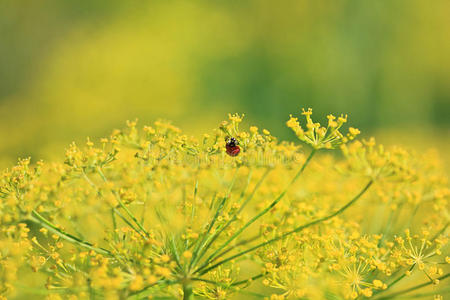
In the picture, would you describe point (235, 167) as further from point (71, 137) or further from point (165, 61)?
point (165, 61)

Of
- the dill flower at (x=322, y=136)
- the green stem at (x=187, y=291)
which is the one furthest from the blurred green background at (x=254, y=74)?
the green stem at (x=187, y=291)

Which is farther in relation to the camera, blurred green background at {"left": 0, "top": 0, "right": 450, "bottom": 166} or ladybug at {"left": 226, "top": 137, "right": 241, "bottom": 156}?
blurred green background at {"left": 0, "top": 0, "right": 450, "bottom": 166}

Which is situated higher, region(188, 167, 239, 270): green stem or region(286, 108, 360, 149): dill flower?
region(286, 108, 360, 149): dill flower

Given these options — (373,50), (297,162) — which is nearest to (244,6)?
(373,50)

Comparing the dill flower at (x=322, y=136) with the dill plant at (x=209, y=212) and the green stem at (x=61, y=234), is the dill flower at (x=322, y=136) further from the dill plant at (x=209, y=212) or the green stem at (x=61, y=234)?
the green stem at (x=61, y=234)

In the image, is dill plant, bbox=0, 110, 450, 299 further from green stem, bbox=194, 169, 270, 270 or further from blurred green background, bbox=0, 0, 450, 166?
blurred green background, bbox=0, 0, 450, 166

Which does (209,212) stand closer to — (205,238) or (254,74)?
(205,238)

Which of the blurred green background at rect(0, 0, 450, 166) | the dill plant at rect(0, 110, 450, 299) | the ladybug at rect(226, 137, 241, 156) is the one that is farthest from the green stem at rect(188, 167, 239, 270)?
the blurred green background at rect(0, 0, 450, 166)
